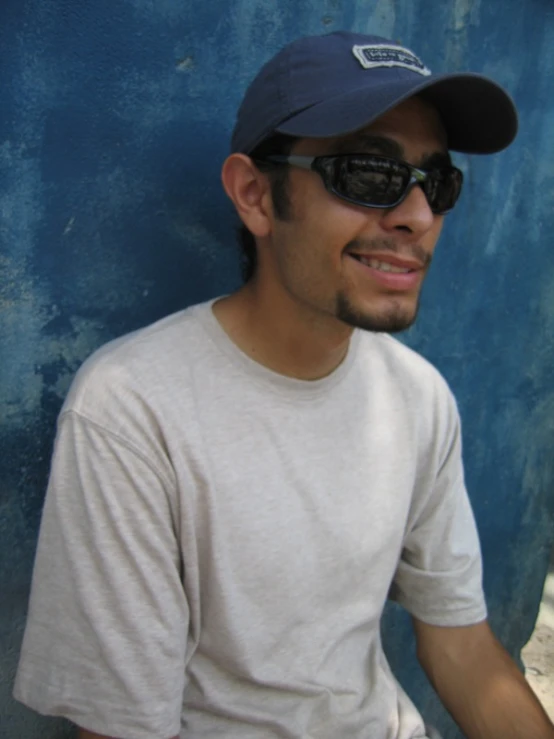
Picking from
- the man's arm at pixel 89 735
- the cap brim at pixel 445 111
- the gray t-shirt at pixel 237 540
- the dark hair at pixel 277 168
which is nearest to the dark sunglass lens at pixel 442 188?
the cap brim at pixel 445 111

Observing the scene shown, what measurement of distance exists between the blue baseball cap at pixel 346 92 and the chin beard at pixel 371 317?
1.08 ft

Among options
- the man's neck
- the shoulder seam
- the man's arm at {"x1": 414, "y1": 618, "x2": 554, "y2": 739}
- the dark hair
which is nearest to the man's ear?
the dark hair

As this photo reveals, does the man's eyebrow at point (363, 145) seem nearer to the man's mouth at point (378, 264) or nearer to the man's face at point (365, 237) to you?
the man's face at point (365, 237)

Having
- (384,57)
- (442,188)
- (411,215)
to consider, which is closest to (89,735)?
(411,215)

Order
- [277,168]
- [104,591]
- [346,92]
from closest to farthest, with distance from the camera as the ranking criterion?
[104,591]
[346,92]
[277,168]

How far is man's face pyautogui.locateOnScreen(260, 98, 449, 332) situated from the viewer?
1636 millimetres

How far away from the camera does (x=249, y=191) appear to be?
179cm

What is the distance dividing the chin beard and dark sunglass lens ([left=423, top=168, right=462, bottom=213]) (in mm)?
222

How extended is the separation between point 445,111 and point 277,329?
1.82 ft

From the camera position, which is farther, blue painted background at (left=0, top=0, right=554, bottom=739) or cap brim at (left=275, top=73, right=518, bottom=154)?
blue painted background at (left=0, top=0, right=554, bottom=739)

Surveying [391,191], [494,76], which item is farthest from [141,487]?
[494,76]

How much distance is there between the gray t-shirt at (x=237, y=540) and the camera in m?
1.48

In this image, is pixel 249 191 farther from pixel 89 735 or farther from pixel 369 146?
pixel 89 735

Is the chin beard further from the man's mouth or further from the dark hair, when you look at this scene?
the dark hair
